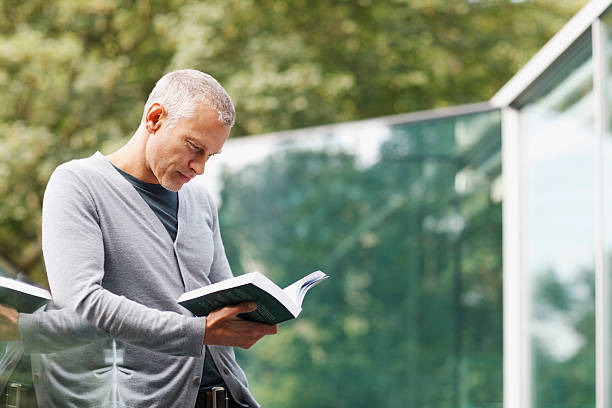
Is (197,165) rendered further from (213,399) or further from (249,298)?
(213,399)

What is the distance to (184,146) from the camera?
1665 millimetres

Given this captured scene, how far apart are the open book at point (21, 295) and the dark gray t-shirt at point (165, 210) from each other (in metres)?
0.29

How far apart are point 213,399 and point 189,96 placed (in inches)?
25.5

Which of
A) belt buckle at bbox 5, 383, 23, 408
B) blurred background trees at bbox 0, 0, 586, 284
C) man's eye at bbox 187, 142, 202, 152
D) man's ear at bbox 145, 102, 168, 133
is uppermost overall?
blurred background trees at bbox 0, 0, 586, 284

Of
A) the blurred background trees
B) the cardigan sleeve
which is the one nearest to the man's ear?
the cardigan sleeve

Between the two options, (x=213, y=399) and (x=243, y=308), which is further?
(x=213, y=399)

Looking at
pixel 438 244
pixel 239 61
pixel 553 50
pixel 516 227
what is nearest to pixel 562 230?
pixel 516 227

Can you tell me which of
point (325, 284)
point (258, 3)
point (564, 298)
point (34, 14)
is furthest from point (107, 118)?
point (564, 298)

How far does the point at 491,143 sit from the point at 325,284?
4.67ft

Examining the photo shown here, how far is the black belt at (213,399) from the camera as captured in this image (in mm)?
1683

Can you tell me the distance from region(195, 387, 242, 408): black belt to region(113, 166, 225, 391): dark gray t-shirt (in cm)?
2

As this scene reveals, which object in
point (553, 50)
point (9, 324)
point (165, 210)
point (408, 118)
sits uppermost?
point (408, 118)

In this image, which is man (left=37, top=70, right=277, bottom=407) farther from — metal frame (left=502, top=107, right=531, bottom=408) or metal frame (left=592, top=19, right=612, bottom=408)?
metal frame (left=502, top=107, right=531, bottom=408)

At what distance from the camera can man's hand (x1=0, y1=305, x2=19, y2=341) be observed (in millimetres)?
1584
